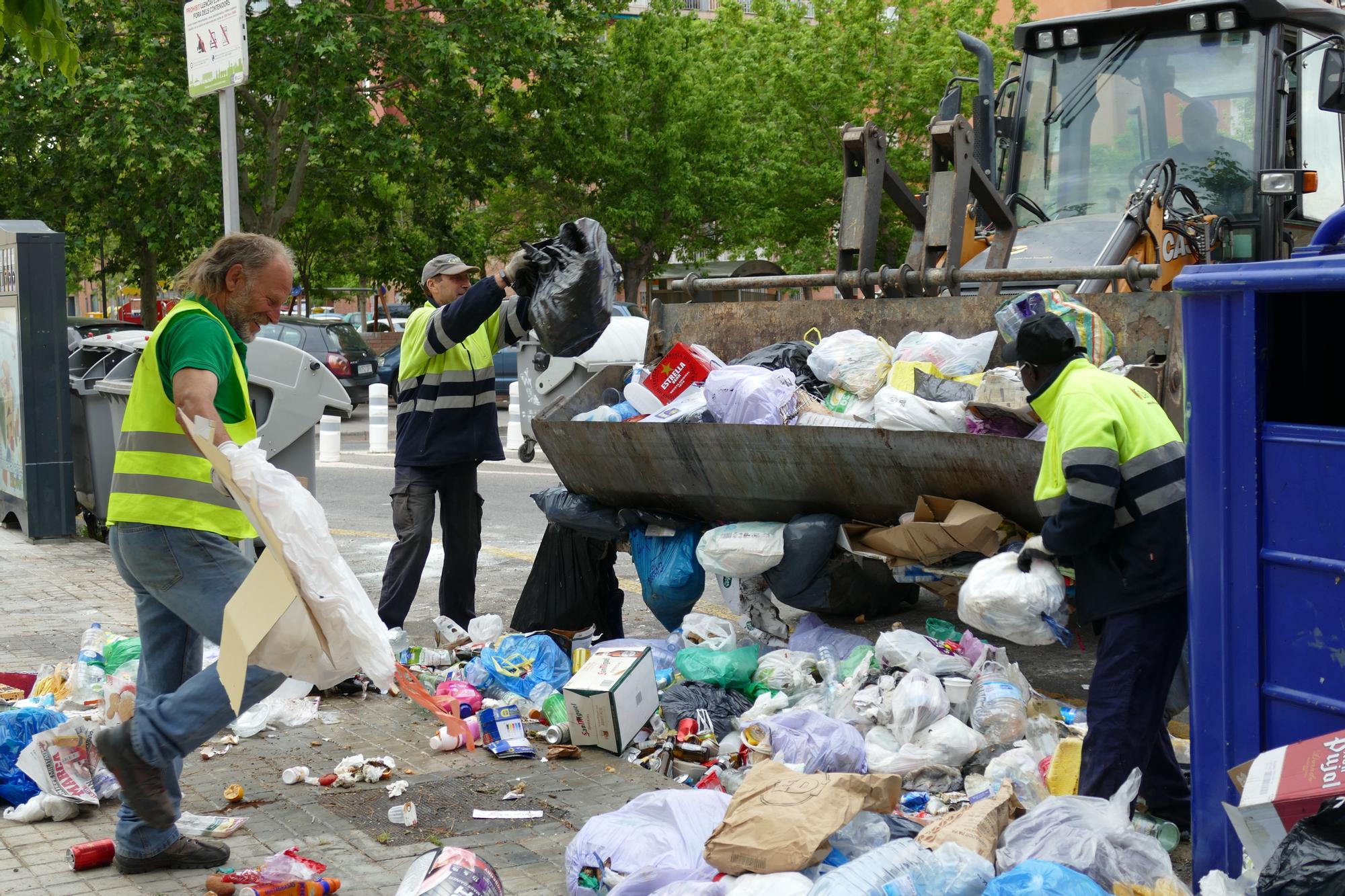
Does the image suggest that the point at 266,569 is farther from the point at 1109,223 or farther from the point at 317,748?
the point at 1109,223

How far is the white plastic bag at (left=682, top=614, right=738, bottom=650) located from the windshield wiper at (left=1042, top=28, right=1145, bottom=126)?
367cm

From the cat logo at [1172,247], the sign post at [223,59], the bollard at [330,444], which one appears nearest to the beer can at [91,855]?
the sign post at [223,59]

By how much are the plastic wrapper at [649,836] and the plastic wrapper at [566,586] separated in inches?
89.2

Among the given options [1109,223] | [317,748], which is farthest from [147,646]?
[1109,223]

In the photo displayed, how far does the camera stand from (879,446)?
5066 millimetres

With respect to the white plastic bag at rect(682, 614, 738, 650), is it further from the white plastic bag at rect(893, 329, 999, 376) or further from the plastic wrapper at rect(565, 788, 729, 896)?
the plastic wrapper at rect(565, 788, 729, 896)

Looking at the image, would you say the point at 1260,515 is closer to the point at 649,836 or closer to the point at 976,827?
the point at 976,827

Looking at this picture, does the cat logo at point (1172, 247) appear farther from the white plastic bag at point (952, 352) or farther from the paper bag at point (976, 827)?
the paper bag at point (976, 827)

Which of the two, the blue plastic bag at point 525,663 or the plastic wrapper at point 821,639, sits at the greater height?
the plastic wrapper at point 821,639

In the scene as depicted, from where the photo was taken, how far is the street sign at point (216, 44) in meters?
6.93

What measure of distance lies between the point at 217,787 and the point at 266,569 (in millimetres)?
1307

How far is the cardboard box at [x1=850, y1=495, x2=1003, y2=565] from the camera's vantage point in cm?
481

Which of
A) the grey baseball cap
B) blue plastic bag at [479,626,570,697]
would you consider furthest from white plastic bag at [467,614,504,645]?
the grey baseball cap

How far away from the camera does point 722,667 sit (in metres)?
5.21
